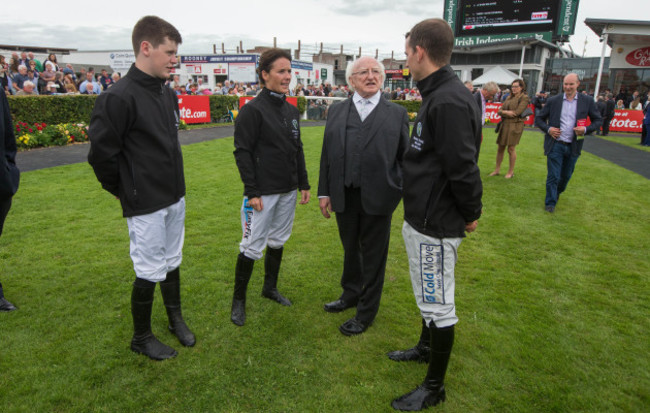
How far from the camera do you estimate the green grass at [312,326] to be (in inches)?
105

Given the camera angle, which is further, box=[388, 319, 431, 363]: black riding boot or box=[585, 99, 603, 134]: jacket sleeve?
box=[585, 99, 603, 134]: jacket sleeve

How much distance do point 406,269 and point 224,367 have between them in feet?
8.02

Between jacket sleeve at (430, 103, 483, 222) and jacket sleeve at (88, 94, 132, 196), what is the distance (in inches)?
77.1

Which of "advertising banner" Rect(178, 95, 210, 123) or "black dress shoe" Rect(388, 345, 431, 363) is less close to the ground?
"advertising banner" Rect(178, 95, 210, 123)

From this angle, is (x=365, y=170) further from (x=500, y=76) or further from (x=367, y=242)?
(x=500, y=76)

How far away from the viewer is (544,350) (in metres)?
3.18

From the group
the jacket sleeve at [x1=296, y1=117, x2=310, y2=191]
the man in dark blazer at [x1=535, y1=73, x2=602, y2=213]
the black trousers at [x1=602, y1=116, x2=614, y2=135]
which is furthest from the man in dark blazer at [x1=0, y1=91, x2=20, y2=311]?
the black trousers at [x1=602, y1=116, x2=614, y2=135]

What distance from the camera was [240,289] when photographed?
3.56 m

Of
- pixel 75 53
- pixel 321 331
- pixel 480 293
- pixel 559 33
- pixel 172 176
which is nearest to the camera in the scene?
pixel 172 176

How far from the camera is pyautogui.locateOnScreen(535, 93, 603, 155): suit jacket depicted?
6.29 meters

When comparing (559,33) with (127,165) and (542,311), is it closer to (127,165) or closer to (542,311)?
(542,311)

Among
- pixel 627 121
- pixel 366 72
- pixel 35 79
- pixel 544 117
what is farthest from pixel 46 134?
pixel 627 121

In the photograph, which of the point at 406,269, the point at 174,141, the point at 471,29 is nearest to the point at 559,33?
the point at 471,29

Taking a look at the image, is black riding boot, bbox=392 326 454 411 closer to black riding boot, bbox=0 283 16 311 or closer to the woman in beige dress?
black riding boot, bbox=0 283 16 311
